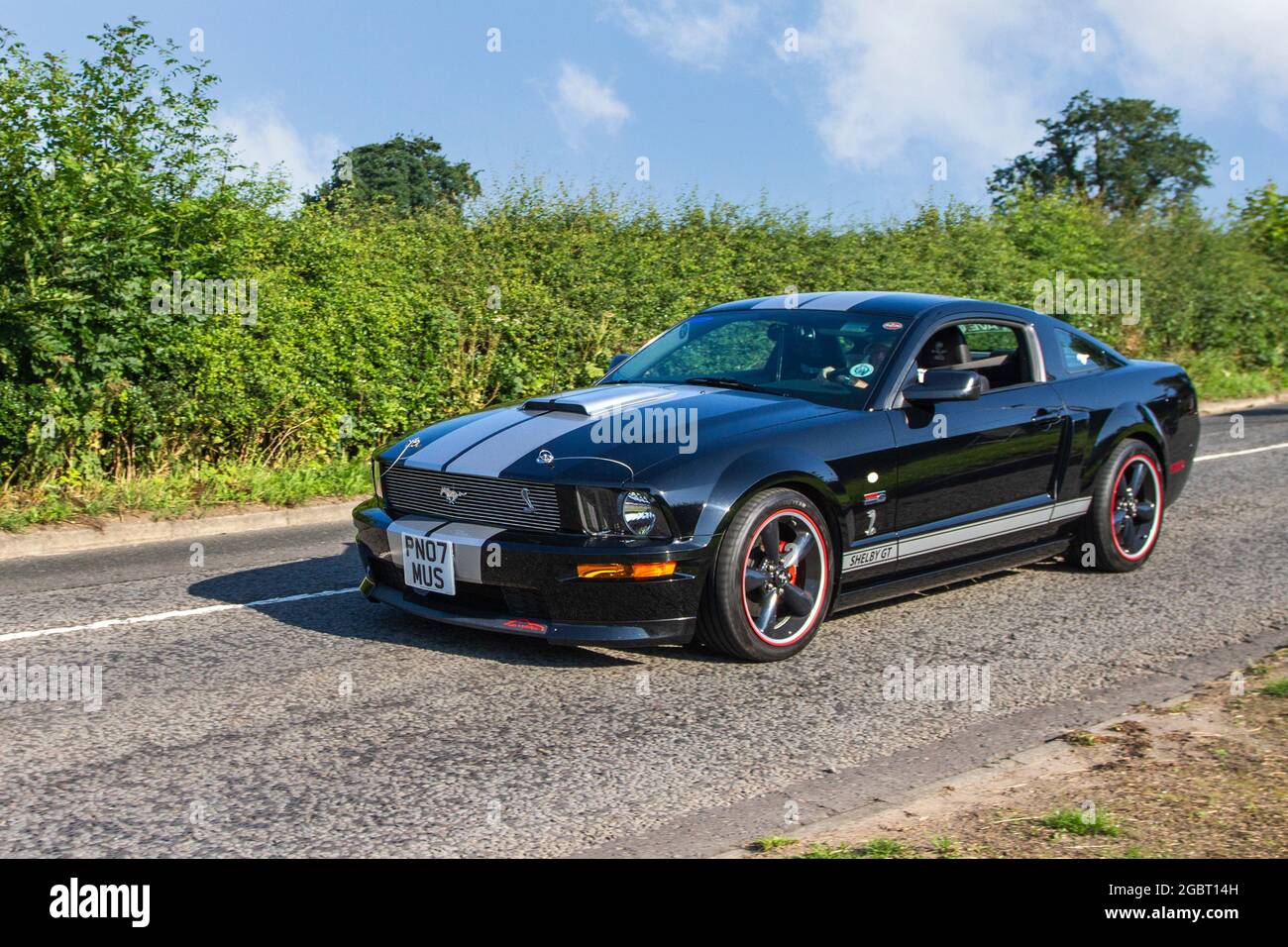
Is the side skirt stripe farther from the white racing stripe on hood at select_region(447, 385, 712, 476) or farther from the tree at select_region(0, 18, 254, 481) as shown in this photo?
the tree at select_region(0, 18, 254, 481)

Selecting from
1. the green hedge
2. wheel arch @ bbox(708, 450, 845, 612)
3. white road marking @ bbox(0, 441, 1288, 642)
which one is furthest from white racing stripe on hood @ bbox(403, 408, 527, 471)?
the green hedge

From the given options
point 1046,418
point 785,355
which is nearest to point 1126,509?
point 1046,418

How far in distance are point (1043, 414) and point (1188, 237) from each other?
19391 mm

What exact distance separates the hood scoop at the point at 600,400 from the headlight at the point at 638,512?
767 mm

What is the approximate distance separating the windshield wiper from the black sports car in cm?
1

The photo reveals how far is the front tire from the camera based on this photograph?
5.94 meters

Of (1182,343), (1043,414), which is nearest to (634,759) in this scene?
(1043,414)

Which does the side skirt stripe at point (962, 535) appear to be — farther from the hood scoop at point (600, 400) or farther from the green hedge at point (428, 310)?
the green hedge at point (428, 310)

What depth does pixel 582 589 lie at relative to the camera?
577cm

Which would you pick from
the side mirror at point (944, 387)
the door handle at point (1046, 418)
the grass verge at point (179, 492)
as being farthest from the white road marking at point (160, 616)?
the door handle at point (1046, 418)

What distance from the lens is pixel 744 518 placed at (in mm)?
5973

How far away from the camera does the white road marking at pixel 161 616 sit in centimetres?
681
